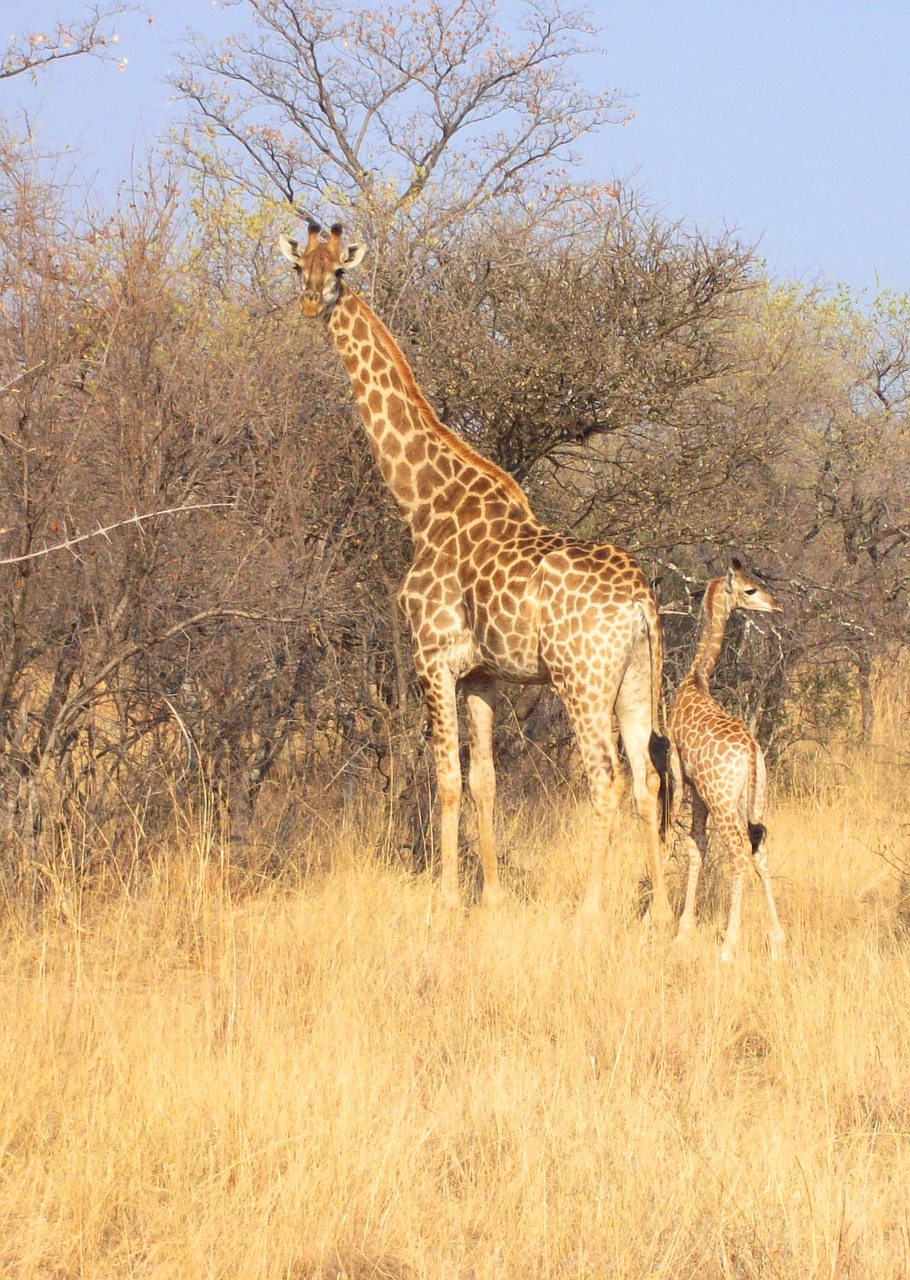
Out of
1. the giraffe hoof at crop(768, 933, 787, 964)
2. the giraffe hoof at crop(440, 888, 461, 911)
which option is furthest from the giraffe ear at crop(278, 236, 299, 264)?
the giraffe hoof at crop(768, 933, 787, 964)

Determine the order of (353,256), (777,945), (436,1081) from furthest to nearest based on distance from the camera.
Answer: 1. (353,256)
2. (777,945)
3. (436,1081)

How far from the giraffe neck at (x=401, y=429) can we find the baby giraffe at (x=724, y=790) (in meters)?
1.50

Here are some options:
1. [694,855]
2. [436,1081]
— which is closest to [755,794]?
[694,855]

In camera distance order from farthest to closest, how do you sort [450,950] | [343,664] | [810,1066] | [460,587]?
[343,664], [460,587], [450,950], [810,1066]

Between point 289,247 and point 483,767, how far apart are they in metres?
2.82

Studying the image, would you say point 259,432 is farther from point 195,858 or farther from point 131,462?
point 195,858

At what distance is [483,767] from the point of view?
753cm

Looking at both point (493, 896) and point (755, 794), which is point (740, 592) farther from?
point (493, 896)

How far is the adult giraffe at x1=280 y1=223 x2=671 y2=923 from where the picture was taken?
6.96 meters

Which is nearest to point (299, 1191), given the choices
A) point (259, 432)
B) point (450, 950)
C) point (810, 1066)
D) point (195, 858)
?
point (810, 1066)

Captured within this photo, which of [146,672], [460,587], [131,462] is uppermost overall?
[131,462]

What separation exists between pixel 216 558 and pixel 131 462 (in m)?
0.66

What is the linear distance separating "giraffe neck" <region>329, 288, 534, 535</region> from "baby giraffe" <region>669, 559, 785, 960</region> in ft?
4.91

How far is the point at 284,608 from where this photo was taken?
695 cm
